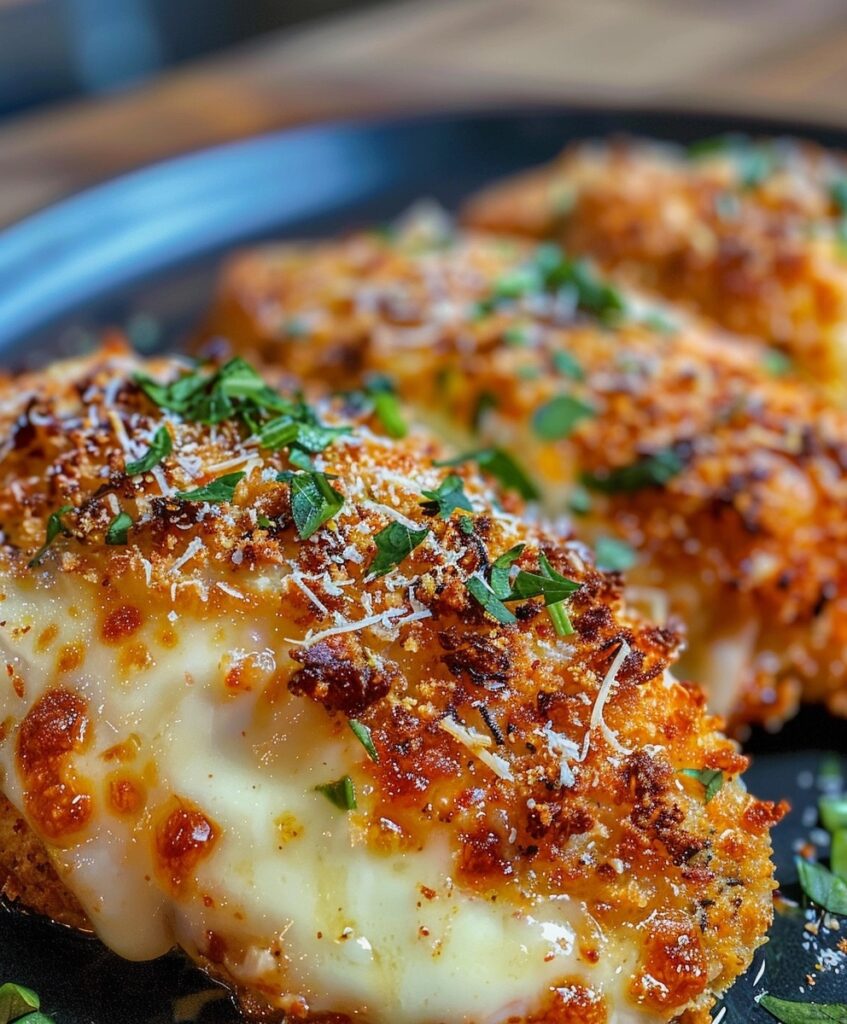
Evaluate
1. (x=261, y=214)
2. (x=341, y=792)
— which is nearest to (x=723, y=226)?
(x=261, y=214)

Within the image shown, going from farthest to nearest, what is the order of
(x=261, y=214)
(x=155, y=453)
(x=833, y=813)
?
1. (x=261, y=214)
2. (x=833, y=813)
3. (x=155, y=453)

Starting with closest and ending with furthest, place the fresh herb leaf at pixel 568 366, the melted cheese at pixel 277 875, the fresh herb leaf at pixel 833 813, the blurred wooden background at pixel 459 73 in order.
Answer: the melted cheese at pixel 277 875 → the fresh herb leaf at pixel 833 813 → the fresh herb leaf at pixel 568 366 → the blurred wooden background at pixel 459 73

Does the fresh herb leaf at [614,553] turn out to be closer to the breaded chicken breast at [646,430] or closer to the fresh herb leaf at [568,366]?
the breaded chicken breast at [646,430]

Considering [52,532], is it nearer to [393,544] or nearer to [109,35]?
[393,544]

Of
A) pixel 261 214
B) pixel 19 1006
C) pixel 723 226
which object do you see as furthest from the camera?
pixel 261 214

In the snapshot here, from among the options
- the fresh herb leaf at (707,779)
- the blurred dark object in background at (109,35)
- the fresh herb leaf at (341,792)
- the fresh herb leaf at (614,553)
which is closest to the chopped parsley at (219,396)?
the fresh herb leaf at (341,792)

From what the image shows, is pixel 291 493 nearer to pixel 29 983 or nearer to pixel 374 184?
pixel 29 983
